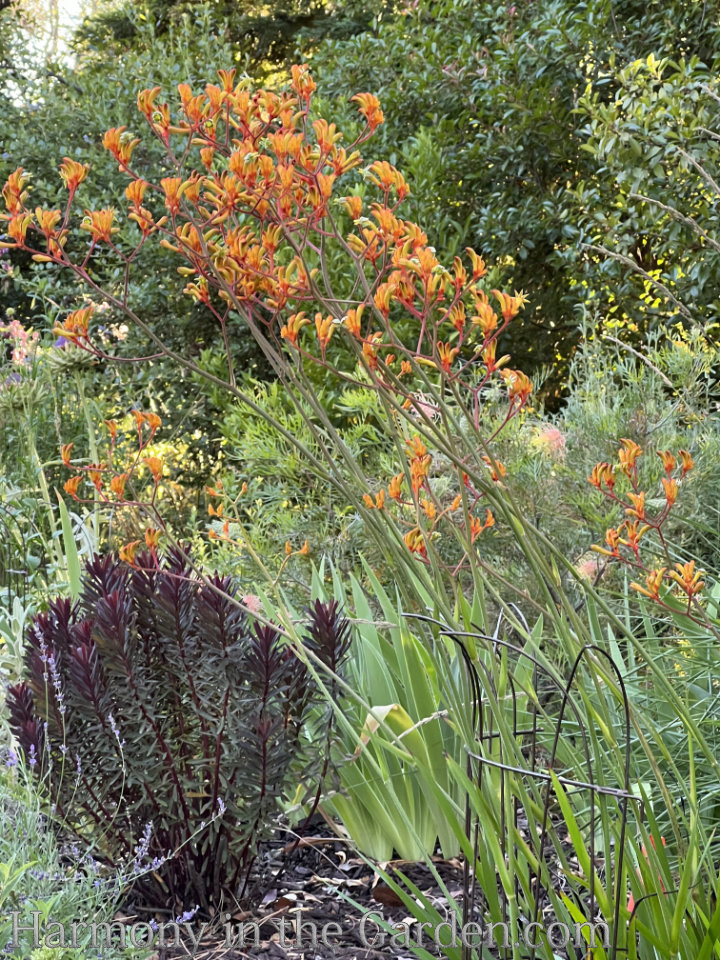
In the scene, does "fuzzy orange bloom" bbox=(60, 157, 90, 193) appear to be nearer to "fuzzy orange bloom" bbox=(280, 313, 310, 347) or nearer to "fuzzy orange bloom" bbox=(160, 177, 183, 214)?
"fuzzy orange bloom" bbox=(160, 177, 183, 214)

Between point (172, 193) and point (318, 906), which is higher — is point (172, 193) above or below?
above

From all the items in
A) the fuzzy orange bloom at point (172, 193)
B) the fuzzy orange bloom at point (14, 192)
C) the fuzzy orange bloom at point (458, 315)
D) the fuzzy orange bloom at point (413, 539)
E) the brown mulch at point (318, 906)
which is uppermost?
the fuzzy orange bloom at point (14, 192)

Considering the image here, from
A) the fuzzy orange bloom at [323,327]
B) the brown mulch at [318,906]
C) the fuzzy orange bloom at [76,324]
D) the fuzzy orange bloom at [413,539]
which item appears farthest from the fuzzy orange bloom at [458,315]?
the brown mulch at [318,906]

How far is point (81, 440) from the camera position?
570cm

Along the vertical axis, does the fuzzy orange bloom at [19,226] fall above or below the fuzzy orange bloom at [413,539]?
above

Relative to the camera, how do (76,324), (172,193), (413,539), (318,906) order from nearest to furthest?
(172,193) → (76,324) → (413,539) → (318,906)

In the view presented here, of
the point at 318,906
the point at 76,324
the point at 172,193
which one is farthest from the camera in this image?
the point at 318,906

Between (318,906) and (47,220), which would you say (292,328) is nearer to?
(47,220)

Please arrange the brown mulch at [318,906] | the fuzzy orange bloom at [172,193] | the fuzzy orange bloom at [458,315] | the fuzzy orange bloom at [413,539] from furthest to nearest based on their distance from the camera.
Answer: the brown mulch at [318,906]
the fuzzy orange bloom at [413,539]
the fuzzy orange bloom at [458,315]
the fuzzy orange bloom at [172,193]

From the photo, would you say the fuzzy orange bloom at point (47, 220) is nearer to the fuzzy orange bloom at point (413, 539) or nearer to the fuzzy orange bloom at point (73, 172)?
the fuzzy orange bloom at point (73, 172)

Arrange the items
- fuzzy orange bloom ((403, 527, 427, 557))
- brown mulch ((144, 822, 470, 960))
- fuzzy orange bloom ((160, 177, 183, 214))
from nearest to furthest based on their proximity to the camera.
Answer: fuzzy orange bloom ((160, 177, 183, 214)) → fuzzy orange bloom ((403, 527, 427, 557)) → brown mulch ((144, 822, 470, 960))

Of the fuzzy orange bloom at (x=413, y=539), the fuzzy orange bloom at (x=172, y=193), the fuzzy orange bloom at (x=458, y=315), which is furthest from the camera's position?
the fuzzy orange bloom at (x=413, y=539)

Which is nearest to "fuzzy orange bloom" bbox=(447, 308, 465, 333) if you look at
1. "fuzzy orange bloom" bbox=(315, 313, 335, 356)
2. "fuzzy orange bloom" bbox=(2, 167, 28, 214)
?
"fuzzy orange bloom" bbox=(315, 313, 335, 356)

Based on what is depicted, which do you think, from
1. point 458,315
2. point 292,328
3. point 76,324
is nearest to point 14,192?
point 76,324
